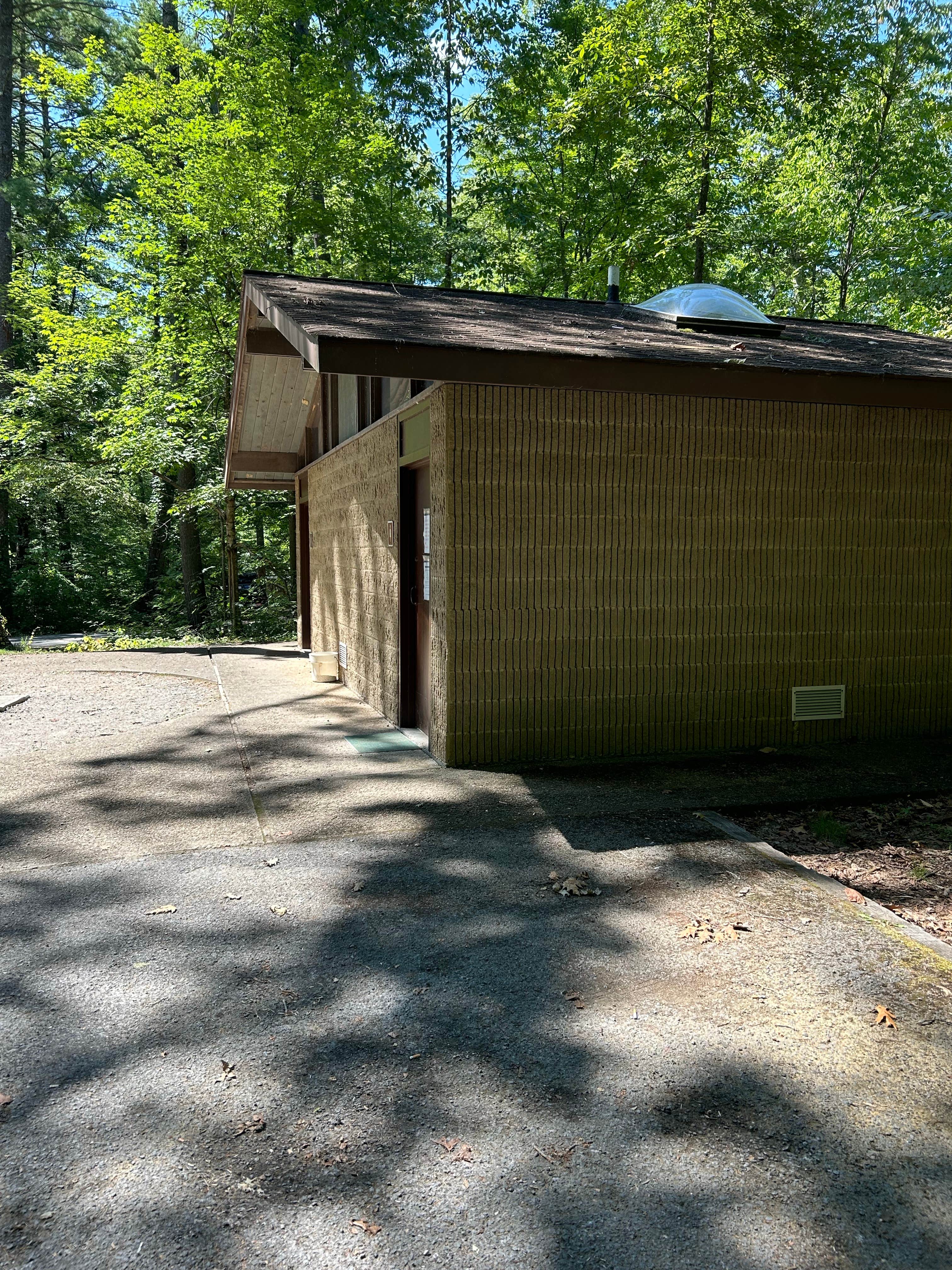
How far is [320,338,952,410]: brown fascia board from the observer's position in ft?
14.8

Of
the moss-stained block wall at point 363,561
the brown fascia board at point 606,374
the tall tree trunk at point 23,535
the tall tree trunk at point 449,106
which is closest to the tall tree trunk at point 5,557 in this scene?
the tall tree trunk at point 23,535

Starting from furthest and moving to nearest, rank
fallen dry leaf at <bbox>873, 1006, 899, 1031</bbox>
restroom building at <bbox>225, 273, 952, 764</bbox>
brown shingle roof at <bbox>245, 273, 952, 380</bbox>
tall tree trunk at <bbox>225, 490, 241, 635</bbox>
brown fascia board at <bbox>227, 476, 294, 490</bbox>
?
tall tree trunk at <bbox>225, 490, 241, 635</bbox> < brown fascia board at <bbox>227, 476, 294, 490</bbox> < restroom building at <bbox>225, 273, 952, 764</bbox> < brown shingle roof at <bbox>245, 273, 952, 380</bbox> < fallen dry leaf at <bbox>873, 1006, 899, 1031</bbox>

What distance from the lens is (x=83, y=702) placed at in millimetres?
8766

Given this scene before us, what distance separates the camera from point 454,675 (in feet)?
19.1

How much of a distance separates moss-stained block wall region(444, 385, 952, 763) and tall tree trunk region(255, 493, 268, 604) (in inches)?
572

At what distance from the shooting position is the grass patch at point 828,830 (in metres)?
4.73

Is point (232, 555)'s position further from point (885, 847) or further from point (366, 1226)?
point (366, 1226)

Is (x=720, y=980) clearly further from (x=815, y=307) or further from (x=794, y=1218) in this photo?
(x=815, y=307)

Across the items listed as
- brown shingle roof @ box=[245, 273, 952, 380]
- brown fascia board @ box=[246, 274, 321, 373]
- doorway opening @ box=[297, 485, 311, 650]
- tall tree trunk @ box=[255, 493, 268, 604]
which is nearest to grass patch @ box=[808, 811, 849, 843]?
brown shingle roof @ box=[245, 273, 952, 380]

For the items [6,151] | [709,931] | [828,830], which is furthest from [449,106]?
[709,931]

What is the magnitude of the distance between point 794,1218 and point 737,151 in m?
17.4

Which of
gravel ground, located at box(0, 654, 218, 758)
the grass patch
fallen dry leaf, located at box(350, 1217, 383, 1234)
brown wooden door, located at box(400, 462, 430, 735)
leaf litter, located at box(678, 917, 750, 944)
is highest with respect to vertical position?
brown wooden door, located at box(400, 462, 430, 735)

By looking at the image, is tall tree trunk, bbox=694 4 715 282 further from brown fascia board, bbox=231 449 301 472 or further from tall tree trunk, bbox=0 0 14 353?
tall tree trunk, bbox=0 0 14 353

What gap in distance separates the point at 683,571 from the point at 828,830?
2109 millimetres
